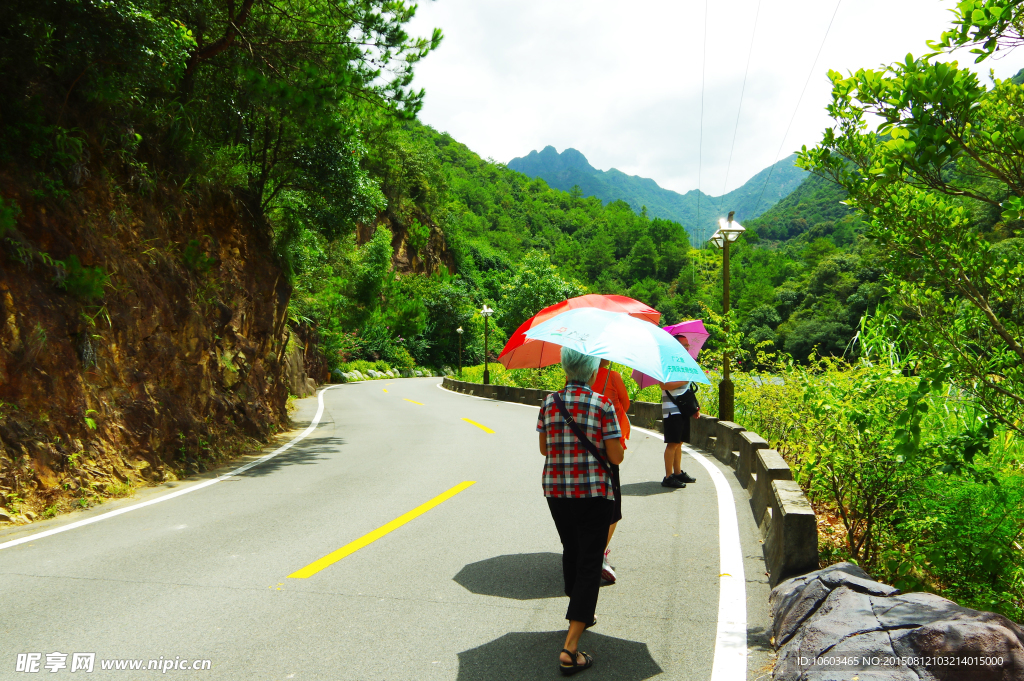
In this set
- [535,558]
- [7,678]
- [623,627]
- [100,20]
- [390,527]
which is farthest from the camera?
[100,20]

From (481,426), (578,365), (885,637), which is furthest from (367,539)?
(481,426)

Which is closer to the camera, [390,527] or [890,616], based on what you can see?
[890,616]

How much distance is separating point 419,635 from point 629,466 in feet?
21.8

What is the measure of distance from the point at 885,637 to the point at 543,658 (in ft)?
5.80

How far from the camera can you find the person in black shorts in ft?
26.6

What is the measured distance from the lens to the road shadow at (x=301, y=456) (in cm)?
978

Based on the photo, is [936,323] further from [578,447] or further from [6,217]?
[6,217]

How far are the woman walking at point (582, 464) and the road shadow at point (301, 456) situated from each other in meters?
6.89

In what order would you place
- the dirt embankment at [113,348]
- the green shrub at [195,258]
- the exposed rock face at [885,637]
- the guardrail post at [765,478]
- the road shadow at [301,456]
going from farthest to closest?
the green shrub at [195,258], the road shadow at [301,456], the dirt embankment at [113,348], the guardrail post at [765,478], the exposed rock face at [885,637]

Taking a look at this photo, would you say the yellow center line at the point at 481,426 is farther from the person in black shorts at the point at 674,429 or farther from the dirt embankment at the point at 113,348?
the person in black shorts at the point at 674,429

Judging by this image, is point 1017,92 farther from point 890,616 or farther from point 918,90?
point 890,616

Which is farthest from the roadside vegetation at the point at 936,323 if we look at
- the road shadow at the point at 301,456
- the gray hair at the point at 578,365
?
the road shadow at the point at 301,456

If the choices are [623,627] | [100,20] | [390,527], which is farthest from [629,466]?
[100,20]

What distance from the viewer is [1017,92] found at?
402 cm
